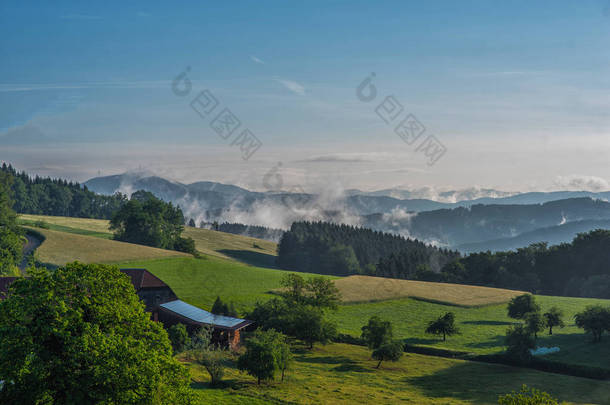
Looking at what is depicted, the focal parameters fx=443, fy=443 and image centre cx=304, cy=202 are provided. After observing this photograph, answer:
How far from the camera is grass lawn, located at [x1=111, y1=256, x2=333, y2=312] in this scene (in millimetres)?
87125

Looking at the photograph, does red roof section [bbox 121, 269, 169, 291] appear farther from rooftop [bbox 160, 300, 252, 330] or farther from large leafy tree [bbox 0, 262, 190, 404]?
large leafy tree [bbox 0, 262, 190, 404]

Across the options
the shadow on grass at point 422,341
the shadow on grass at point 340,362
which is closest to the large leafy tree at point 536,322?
the shadow on grass at point 422,341

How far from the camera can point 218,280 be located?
336ft

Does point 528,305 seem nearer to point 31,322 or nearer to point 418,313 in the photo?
point 418,313

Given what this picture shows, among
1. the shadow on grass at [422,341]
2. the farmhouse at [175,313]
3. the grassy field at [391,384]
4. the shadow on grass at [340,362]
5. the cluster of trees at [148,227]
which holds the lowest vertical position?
the shadow on grass at [340,362]

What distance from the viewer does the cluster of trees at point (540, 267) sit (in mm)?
143625

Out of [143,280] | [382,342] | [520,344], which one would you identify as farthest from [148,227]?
[520,344]

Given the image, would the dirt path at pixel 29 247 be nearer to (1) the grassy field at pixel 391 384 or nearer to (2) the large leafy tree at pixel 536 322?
(1) the grassy field at pixel 391 384

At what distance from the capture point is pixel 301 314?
229 ft

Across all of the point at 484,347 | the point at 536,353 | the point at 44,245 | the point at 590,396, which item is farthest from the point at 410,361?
the point at 44,245

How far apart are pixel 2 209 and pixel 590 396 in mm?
128021

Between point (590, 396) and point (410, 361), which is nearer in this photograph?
point (590, 396)

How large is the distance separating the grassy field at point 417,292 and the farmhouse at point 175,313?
37844mm

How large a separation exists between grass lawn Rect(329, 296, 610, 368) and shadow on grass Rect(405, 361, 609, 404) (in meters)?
6.88
